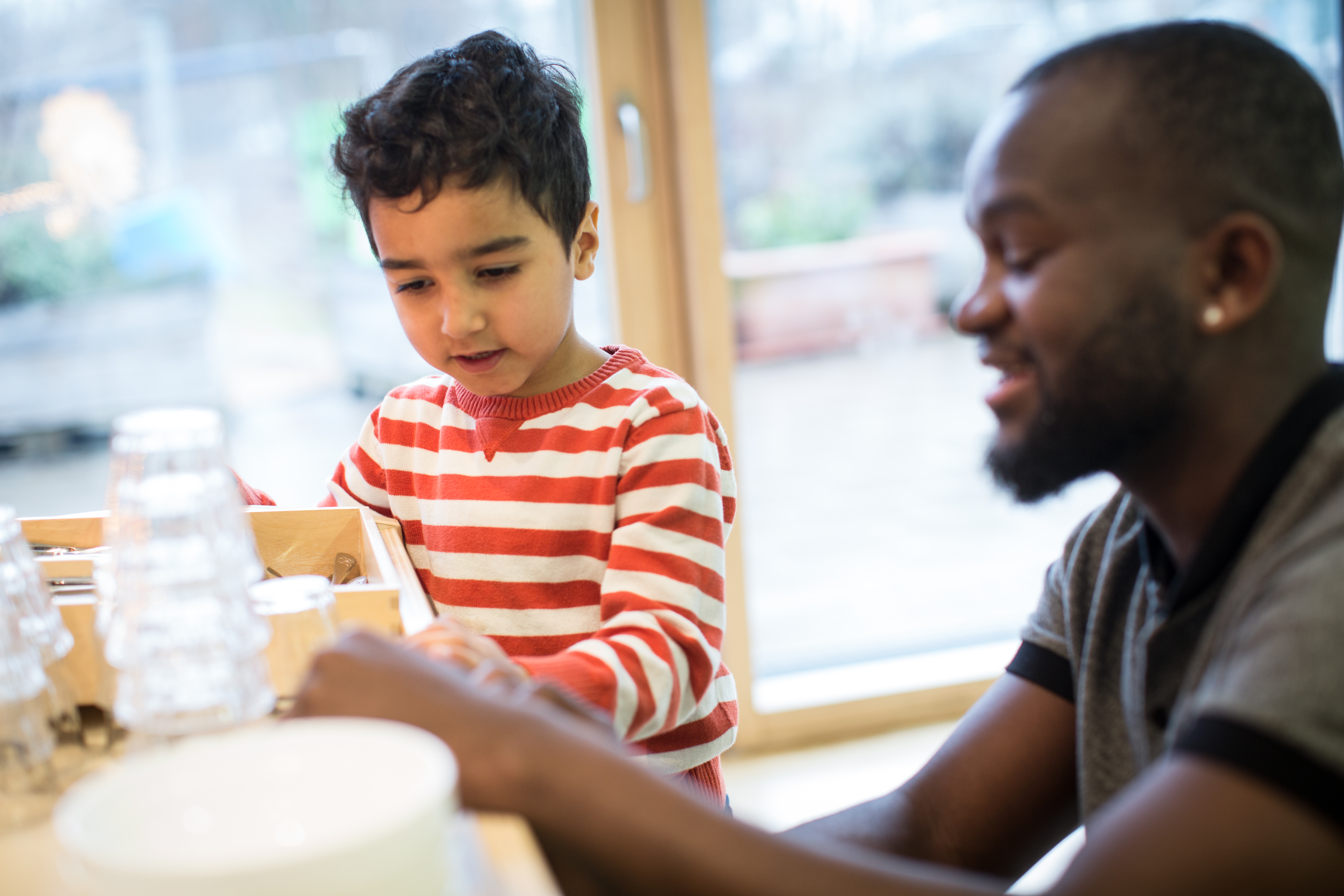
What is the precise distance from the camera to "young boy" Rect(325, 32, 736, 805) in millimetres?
975

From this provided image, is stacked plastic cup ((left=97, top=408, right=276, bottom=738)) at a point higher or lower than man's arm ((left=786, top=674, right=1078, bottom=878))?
higher

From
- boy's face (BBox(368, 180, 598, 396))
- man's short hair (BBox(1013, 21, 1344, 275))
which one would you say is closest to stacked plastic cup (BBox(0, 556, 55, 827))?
boy's face (BBox(368, 180, 598, 396))

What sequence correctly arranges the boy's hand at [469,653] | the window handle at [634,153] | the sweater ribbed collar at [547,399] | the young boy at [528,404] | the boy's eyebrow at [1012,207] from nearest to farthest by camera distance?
1. the boy's hand at [469,653]
2. the boy's eyebrow at [1012,207]
3. the young boy at [528,404]
4. the sweater ribbed collar at [547,399]
5. the window handle at [634,153]

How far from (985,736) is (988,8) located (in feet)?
5.83

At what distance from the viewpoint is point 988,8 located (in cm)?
229

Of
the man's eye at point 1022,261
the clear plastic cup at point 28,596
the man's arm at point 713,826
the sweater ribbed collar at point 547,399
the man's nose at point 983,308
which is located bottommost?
the man's arm at point 713,826

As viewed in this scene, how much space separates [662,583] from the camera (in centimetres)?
91

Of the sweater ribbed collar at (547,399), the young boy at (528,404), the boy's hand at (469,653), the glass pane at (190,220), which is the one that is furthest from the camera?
the glass pane at (190,220)

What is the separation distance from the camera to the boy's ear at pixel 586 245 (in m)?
1.13

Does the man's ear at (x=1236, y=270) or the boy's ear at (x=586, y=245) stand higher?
the boy's ear at (x=586, y=245)

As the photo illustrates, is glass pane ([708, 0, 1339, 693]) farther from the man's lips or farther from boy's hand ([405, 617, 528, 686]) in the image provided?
boy's hand ([405, 617, 528, 686])

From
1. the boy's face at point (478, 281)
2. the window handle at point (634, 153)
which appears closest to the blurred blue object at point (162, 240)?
the window handle at point (634, 153)

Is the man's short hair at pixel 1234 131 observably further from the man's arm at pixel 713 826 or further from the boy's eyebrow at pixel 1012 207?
the man's arm at pixel 713 826

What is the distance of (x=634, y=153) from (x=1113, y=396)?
141 cm
